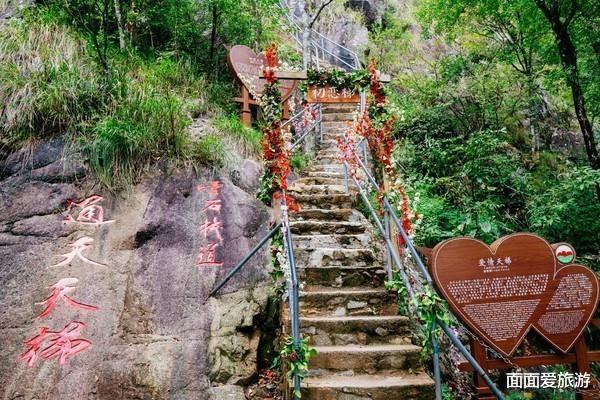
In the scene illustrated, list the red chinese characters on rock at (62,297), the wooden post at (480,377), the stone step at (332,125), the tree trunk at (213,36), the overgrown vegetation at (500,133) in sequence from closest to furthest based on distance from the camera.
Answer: the wooden post at (480,377) → the red chinese characters on rock at (62,297) → the overgrown vegetation at (500,133) → the tree trunk at (213,36) → the stone step at (332,125)

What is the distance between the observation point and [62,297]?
3.65 m

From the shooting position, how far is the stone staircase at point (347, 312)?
3086 millimetres

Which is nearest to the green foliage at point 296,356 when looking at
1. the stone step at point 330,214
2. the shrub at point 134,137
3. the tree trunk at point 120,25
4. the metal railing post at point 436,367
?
the metal railing post at point 436,367

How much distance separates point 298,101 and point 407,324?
662 cm

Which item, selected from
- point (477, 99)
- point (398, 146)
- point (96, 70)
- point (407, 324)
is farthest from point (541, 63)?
point (96, 70)

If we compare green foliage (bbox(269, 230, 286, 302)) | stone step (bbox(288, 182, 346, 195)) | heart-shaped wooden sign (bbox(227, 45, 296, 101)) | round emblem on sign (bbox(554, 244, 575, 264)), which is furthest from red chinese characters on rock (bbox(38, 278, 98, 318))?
round emblem on sign (bbox(554, 244, 575, 264))

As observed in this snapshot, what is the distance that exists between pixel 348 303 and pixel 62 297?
2735 millimetres

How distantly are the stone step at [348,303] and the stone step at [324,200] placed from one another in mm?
1756

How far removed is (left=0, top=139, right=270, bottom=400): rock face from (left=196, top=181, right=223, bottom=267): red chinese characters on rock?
12 millimetres

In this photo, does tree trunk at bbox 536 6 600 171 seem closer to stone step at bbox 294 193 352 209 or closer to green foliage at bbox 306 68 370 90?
green foliage at bbox 306 68 370 90

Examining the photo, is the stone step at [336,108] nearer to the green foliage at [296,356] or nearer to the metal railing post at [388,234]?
the metal railing post at [388,234]

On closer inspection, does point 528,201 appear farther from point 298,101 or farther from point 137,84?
point 137,84

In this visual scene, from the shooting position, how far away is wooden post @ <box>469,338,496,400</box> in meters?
3.26

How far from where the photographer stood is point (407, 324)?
12.1 feet
